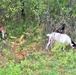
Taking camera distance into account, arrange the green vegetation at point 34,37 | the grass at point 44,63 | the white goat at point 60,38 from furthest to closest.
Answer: the white goat at point 60,38 → the green vegetation at point 34,37 → the grass at point 44,63

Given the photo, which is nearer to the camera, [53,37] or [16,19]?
[53,37]

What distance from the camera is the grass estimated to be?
255 inches

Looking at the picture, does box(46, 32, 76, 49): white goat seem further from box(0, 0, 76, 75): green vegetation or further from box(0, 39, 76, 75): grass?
box(0, 39, 76, 75): grass

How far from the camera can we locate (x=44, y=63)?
6.90 meters

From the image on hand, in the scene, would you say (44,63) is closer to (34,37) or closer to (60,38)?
(60,38)

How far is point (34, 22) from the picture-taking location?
9.29 m

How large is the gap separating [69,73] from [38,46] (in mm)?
1670

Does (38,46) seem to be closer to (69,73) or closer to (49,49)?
(49,49)

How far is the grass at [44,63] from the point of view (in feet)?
21.3

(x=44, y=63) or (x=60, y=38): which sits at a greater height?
(x=60, y=38)

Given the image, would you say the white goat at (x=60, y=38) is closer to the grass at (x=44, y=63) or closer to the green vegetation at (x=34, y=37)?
the green vegetation at (x=34, y=37)

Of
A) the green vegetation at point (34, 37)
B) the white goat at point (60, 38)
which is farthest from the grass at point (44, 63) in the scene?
the white goat at point (60, 38)

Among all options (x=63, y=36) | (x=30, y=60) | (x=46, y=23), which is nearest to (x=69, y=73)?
(x=30, y=60)

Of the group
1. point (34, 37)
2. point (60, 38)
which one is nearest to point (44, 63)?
point (60, 38)
